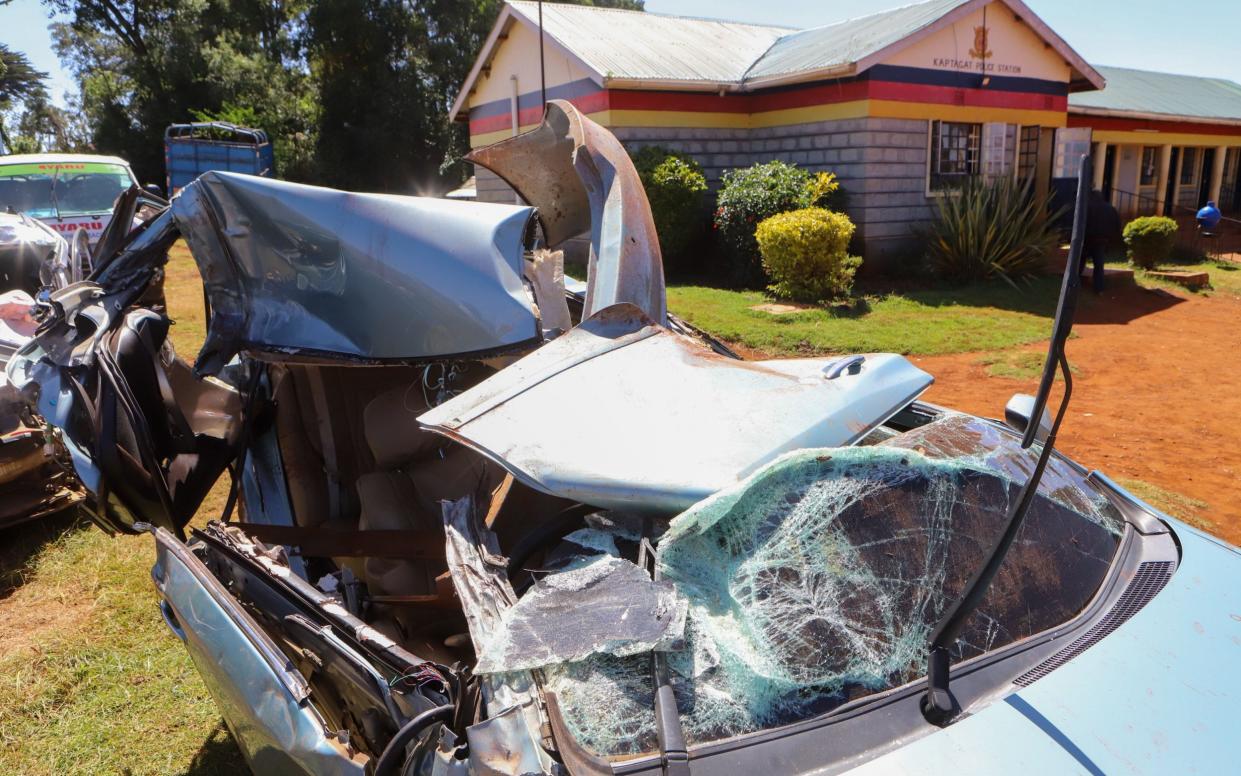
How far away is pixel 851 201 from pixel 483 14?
19479 millimetres

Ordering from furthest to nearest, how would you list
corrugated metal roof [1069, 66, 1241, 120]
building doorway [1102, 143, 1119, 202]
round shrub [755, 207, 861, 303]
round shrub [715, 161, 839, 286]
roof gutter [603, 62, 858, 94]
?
building doorway [1102, 143, 1119, 202], corrugated metal roof [1069, 66, 1241, 120], roof gutter [603, 62, 858, 94], round shrub [715, 161, 839, 286], round shrub [755, 207, 861, 303]

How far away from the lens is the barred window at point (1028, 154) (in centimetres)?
1565

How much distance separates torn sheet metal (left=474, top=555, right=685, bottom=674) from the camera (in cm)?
167

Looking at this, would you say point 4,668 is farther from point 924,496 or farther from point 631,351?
point 924,496

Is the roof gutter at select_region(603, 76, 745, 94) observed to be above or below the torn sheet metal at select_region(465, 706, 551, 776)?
above

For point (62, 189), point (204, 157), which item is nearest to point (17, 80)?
point (204, 157)

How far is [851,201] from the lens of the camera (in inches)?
537

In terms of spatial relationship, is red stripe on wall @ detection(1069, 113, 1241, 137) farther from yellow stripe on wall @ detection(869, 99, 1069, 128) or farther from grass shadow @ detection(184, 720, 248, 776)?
grass shadow @ detection(184, 720, 248, 776)

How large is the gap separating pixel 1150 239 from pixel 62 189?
52.8 feet

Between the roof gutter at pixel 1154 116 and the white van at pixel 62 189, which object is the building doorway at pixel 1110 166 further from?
the white van at pixel 62 189

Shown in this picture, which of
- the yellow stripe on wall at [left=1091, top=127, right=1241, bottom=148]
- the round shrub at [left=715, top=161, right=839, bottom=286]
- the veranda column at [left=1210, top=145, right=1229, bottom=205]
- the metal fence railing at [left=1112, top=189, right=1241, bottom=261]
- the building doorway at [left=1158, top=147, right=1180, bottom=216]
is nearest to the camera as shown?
the round shrub at [left=715, top=161, right=839, bottom=286]

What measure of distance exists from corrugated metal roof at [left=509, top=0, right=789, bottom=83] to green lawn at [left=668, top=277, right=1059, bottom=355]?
13.9ft

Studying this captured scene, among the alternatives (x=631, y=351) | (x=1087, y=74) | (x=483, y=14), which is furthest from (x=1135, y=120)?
(x=631, y=351)

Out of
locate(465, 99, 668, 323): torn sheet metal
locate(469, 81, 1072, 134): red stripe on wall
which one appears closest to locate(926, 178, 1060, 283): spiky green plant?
locate(469, 81, 1072, 134): red stripe on wall
